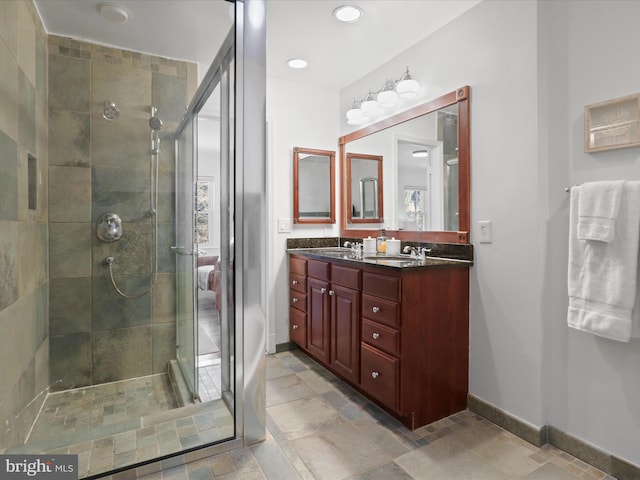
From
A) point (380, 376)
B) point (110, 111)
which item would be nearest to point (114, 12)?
point (110, 111)

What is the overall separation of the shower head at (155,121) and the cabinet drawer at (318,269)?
1398 mm

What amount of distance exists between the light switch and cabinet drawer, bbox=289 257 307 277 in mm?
251

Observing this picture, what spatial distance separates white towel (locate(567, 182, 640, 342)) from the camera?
1522mm

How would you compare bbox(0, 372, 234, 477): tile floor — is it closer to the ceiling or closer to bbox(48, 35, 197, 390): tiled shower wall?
bbox(48, 35, 197, 390): tiled shower wall

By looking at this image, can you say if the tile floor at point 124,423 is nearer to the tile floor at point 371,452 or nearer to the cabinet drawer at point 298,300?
the tile floor at point 371,452

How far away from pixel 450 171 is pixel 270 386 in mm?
1861

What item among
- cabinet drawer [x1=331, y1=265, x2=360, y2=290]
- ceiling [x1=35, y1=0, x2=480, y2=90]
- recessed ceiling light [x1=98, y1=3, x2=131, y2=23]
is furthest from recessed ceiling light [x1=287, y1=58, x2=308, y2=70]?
cabinet drawer [x1=331, y1=265, x2=360, y2=290]

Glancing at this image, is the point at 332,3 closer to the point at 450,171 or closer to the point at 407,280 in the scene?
the point at 450,171

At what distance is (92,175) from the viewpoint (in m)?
1.75

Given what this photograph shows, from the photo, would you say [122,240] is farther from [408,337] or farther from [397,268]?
[408,337]

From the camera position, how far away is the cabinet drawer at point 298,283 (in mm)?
2998

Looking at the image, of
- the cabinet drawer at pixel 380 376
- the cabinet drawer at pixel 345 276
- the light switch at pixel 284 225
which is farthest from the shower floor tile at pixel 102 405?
the light switch at pixel 284 225

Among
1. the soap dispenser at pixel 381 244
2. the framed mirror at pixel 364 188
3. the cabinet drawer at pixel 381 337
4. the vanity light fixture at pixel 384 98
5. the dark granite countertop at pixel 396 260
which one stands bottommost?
the cabinet drawer at pixel 381 337

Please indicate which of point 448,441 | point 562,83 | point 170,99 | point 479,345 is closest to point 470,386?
point 479,345
